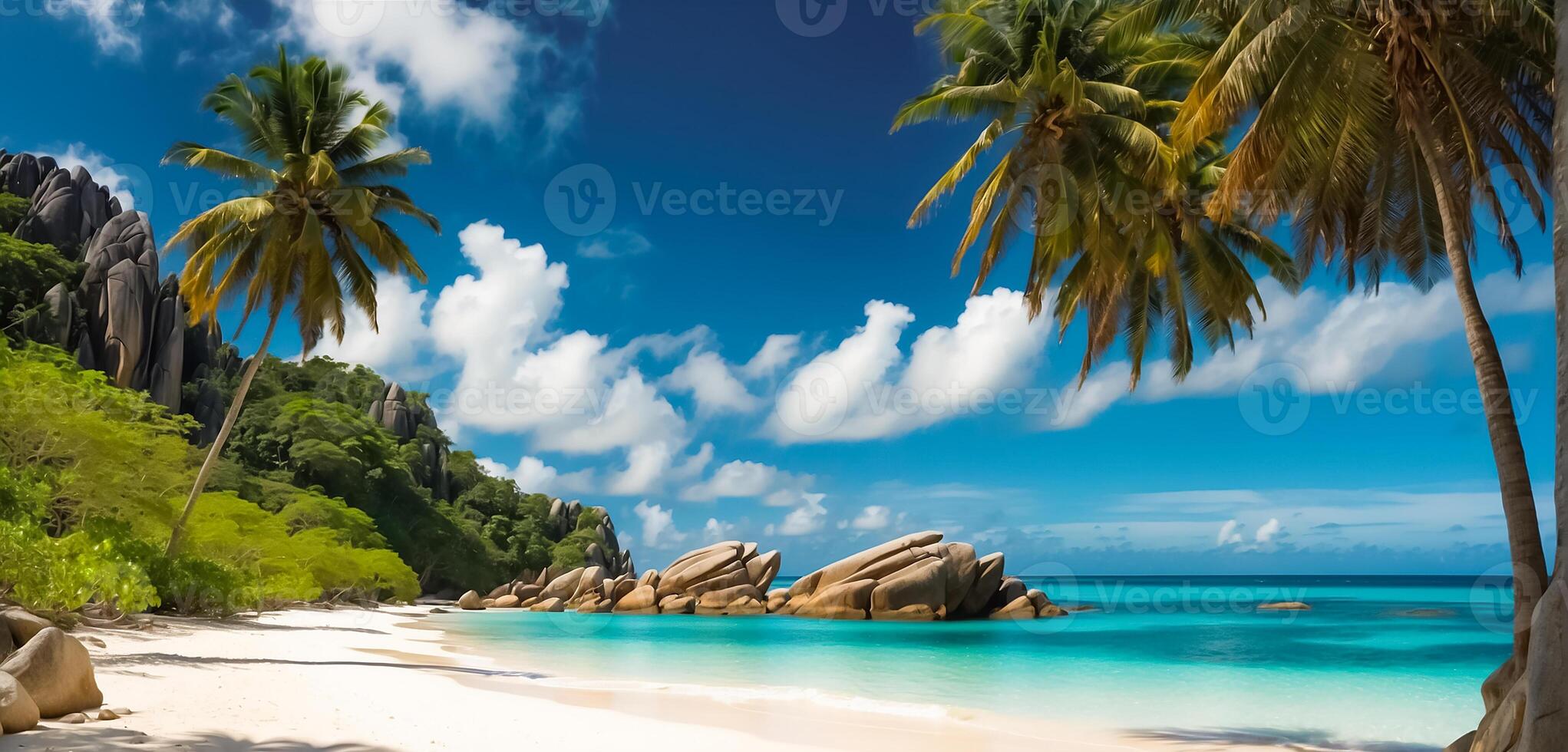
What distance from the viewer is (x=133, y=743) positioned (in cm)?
588

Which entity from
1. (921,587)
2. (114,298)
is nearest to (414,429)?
(114,298)

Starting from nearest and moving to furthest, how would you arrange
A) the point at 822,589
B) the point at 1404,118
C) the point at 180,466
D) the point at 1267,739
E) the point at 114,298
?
1. the point at 1404,118
2. the point at 1267,739
3. the point at 180,466
4. the point at 114,298
5. the point at 822,589

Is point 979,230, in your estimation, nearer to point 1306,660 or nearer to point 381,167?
point 381,167

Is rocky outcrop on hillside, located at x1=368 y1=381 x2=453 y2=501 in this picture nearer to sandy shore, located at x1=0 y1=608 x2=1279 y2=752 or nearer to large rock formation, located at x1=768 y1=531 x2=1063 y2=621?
large rock formation, located at x1=768 y1=531 x2=1063 y2=621

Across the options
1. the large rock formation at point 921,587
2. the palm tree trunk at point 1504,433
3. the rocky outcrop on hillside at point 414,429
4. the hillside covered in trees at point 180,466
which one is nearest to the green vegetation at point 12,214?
the hillside covered in trees at point 180,466

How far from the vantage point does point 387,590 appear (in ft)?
154

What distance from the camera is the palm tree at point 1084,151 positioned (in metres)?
12.2

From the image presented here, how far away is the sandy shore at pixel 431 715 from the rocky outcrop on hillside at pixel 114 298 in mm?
28873

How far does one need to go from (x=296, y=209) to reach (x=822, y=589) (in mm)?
31841

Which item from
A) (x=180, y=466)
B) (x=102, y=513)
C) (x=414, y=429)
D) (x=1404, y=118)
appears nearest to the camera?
(x=1404, y=118)

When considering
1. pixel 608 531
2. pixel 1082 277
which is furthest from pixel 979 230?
pixel 608 531

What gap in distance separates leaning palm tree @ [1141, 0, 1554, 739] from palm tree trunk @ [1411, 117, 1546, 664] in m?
0.01

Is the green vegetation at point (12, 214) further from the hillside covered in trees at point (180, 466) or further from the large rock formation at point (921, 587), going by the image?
the large rock formation at point (921, 587)

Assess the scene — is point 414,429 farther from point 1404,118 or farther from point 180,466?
point 1404,118
